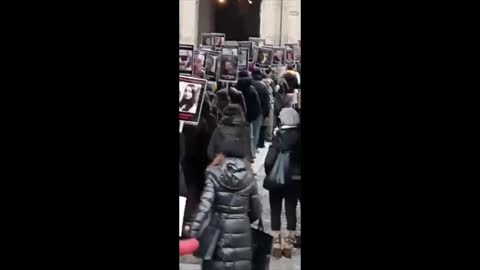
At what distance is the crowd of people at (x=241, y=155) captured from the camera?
2.99 m

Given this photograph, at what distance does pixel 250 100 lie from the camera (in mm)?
2998

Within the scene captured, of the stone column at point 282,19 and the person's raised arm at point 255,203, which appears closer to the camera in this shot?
the stone column at point 282,19

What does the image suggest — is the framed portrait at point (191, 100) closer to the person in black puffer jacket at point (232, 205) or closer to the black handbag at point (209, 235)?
the person in black puffer jacket at point (232, 205)

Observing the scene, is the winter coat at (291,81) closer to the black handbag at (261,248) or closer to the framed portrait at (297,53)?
the framed portrait at (297,53)

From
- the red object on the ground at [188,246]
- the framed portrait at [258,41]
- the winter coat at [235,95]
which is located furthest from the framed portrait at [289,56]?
the red object on the ground at [188,246]

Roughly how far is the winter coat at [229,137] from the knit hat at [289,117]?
15cm

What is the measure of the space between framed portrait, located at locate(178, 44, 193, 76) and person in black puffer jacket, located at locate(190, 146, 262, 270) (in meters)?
0.37

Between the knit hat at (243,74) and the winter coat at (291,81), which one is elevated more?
the knit hat at (243,74)

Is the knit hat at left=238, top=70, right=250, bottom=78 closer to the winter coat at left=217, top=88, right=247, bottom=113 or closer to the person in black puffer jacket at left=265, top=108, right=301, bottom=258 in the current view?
the winter coat at left=217, top=88, right=247, bottom=113

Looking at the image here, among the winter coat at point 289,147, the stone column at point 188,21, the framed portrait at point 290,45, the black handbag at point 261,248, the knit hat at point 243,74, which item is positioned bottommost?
the black handbag at point 261,248

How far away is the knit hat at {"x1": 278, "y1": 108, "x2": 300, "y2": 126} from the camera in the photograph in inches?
117
